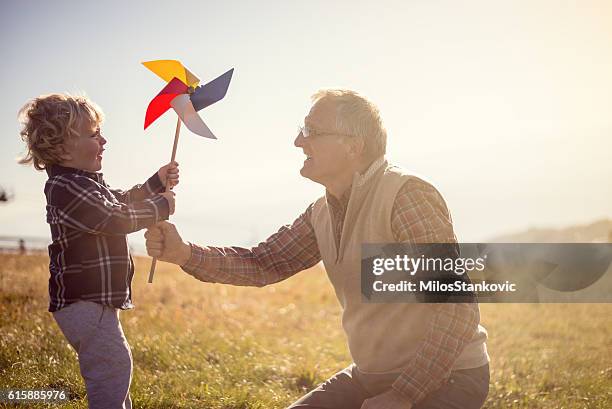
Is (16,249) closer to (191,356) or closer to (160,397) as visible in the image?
(191,356)

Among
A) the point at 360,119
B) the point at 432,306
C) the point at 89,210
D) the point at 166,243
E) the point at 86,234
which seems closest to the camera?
the point at 432,306

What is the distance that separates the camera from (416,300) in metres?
3.96

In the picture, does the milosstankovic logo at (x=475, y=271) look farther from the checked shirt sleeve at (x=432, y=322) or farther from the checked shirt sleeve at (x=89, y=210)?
the checked shirt sleeve at (x=89, y=210)

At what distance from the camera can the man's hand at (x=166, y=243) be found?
14.2ft

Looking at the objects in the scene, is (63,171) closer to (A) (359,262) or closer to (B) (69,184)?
(B) (69,184)

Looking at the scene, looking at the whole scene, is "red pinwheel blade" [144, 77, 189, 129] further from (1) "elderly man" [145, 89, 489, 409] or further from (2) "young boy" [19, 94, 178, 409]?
(1) "elderly man" [145, 89, 489, 409]

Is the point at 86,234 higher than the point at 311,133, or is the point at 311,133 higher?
the point at 311,133

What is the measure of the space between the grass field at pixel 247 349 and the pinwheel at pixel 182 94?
2196 mm

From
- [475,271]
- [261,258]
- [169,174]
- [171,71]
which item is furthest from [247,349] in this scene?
[171,71]

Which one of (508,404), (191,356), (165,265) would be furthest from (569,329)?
(165,265)

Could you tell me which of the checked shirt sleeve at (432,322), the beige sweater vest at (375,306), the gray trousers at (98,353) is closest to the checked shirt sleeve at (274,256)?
the beige sweater vest at (375,306)

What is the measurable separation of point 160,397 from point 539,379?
12.2 feet

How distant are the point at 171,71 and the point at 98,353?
2038 mm

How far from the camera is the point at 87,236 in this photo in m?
4.03
